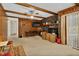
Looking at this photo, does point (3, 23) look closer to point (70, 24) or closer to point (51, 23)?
point (51, 23)

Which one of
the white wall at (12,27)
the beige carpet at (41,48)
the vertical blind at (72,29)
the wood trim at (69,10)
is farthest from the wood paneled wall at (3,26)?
the vertical blind at (72,29)

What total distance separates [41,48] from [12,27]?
0.72 m

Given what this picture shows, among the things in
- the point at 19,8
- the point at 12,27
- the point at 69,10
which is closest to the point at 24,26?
the point at 12,27

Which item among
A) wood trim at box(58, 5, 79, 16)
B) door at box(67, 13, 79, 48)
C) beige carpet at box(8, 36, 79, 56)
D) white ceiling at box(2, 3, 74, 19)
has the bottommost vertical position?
beige carpet at box(8, 36, 79, 56)

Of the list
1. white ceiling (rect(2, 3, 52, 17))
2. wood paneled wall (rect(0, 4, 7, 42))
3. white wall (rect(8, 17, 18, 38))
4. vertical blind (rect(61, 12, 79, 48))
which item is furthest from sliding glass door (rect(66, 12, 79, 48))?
wood paneled wall (rect(0, 4, 7, 42))

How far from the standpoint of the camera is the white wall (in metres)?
2.64

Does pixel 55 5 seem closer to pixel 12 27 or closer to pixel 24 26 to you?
pixel 24 26

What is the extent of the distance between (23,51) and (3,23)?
0.68 meters

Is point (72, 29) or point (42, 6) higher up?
point (42, 6)

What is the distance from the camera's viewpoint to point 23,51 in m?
2.60

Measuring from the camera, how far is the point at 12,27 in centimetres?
265

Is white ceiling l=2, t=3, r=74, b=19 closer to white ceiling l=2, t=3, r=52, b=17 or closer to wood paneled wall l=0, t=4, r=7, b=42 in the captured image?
white ceiling l=2, t=3, r=52, b=17

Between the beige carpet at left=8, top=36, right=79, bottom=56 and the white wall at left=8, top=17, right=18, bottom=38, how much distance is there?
13cm

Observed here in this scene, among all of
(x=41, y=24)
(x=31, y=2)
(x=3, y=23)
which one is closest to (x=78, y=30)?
(x=41, y=24)
